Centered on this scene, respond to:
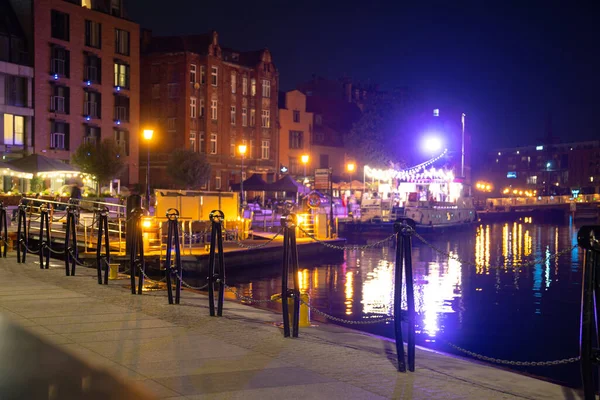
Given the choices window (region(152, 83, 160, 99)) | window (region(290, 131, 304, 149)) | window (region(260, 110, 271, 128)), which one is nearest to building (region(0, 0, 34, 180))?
window (region(152, 83, 160, 99))

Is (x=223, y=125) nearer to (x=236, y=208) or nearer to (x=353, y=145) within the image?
(x=353, y=145)

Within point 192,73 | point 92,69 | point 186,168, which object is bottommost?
point 186,168

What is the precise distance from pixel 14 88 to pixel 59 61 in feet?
14.2

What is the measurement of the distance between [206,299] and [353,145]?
61.1 metres

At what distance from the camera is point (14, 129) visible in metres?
48.7

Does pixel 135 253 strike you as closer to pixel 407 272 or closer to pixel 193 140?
pixel 407 272

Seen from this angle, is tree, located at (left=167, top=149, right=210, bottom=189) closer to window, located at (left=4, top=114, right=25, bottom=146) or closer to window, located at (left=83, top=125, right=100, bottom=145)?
window, located at (left=83, top=125, right=100, bottom=145)

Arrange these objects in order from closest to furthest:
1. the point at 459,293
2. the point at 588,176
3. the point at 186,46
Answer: the point at 459,293, the point at 186,46, the point at 588,176

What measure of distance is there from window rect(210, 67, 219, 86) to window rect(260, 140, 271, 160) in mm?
8707

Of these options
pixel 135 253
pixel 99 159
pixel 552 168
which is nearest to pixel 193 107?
pixel 99 159

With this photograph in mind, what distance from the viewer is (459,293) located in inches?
797

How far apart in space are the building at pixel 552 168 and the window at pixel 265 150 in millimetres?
107152

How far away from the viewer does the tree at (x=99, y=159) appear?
4747 cm

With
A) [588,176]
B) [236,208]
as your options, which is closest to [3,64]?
[236,208]
